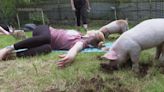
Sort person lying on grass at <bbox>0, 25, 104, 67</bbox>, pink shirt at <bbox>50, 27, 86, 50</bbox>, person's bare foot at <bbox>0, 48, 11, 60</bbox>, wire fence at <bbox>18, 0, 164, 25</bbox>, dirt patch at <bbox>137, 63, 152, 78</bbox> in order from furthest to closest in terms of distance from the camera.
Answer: wire fence at <bbox>18, 0, 164, 25</bbox>
pink shirt at <bbox>50, 27, 86, 50</bbox>
person's bare foot at <bbox>0, 48, 11, 60</bbox>
person lying on grass at <bbox>0, 25, 104, 67</bbox>
dirt patch at <bbox>137, 63, 152, 78</bbox>

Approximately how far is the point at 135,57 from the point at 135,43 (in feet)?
0.45

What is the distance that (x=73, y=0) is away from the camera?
392 inches

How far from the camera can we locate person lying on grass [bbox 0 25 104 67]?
429cm

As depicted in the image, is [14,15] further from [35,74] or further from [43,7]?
[35,74]

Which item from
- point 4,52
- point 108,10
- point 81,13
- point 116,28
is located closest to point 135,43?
point 4,52

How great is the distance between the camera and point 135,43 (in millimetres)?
3635

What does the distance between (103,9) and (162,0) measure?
5.89 feet

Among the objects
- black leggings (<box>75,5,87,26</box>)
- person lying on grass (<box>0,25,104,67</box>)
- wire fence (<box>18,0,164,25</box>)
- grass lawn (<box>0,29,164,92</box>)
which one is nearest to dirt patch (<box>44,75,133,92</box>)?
grass lawn (<box>0,29,164,92</box>)

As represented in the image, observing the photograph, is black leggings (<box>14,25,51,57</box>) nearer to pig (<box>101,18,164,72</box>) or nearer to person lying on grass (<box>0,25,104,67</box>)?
person lying on grass (<box>0,25,104,67</box>)

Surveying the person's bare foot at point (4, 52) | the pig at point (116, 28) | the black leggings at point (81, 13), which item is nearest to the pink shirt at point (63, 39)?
the person's bare foot at point (4, 52)

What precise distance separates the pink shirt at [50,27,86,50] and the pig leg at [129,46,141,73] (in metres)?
1.23

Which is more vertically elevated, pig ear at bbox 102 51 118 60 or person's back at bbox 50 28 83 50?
pig ear at bbox 102 51 118 60

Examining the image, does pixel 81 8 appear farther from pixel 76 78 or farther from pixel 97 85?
pixel 97 85

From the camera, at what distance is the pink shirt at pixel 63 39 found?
15.9ft
